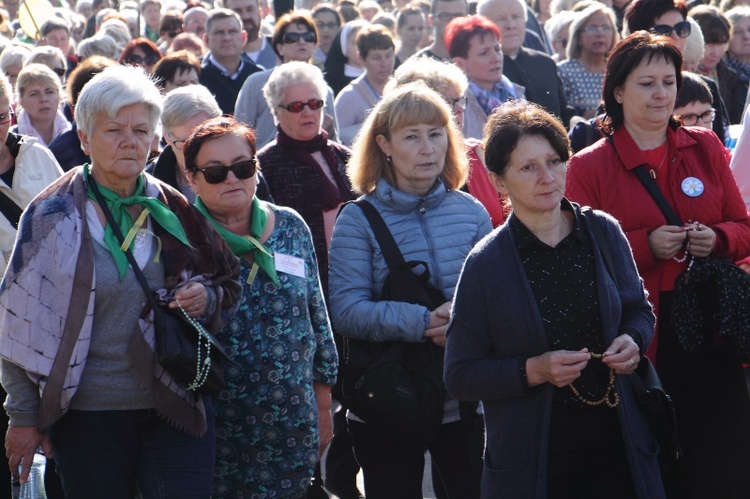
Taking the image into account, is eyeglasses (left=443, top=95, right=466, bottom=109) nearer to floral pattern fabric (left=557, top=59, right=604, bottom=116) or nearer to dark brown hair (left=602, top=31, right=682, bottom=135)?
dark brown hair (left=602, top=31, right=682, bottom=135)

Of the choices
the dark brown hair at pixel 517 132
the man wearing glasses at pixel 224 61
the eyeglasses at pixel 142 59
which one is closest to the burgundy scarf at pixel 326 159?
the dark brown hair at pixel 517 132

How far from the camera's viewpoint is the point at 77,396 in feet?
12.5

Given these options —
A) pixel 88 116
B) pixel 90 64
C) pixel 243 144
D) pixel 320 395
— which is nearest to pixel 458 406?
pixel 320 395

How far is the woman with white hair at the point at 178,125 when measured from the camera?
5.55 m

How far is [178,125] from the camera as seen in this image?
564 cm

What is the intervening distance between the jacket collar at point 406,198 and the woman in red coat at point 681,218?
1.84ft

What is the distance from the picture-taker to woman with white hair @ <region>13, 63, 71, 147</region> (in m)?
7.92

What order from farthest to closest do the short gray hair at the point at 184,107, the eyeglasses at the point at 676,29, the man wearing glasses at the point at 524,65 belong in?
1. the man wearing glasses at the point at 524,65
2. the eyeglasses at the point at 676,29
3. the short gray hair at the point at 184,107

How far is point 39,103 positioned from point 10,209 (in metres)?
2.69

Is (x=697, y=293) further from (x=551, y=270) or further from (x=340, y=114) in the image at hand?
(x=340, y=114)

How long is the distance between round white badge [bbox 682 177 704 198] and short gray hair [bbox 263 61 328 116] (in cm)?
225

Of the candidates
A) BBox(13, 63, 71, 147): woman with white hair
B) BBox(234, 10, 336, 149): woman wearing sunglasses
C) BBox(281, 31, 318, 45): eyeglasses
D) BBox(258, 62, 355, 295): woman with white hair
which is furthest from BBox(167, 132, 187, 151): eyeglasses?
BBox(281, 31, 318, 45): eyeglasses

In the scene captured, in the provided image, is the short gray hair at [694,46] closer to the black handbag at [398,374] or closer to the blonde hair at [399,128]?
the blonde hair at [399,128]

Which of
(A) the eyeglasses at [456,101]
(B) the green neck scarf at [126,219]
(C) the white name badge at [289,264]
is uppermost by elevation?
(A) the eyeglasses at [456,101]
